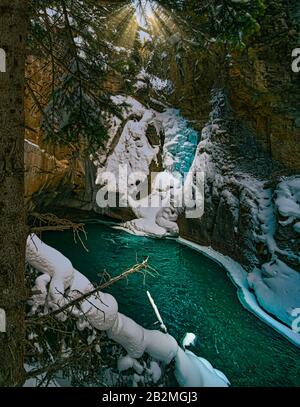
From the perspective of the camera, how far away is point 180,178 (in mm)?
19953

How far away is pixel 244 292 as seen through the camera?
A: 10.6 meters

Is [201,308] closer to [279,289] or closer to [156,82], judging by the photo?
[279,289]

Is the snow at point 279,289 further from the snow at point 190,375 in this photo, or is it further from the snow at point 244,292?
the snow at point 190,375

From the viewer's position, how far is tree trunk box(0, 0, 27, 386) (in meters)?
2.24

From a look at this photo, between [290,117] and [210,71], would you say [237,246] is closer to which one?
[290,117]

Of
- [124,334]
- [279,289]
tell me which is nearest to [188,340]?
[124,334]

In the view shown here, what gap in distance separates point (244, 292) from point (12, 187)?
1000 centimetres

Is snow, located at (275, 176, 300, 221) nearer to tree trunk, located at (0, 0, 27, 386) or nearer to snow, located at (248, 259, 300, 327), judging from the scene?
snow, located at (248, 259, 300, 327)

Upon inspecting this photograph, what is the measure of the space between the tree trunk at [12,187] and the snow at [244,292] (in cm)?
801

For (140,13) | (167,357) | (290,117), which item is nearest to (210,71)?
(290,117)

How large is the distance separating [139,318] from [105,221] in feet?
37.7

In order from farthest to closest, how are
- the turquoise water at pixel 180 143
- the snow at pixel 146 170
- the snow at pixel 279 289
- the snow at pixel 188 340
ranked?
the turquoise water at pixel 180 143, the snow at pixel 146 170, the snow at pixel 279 289, the snow at pixel 188 340

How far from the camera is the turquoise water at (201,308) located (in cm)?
698

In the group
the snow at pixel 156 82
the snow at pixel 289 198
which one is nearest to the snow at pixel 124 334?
the snow at pixel 289 198
